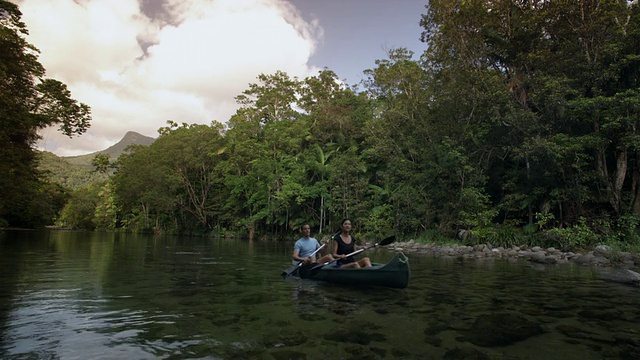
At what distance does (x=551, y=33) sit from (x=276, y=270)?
58.1 ft

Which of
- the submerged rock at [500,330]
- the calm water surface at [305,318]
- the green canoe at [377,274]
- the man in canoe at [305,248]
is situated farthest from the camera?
the man in canoe at [305,248]

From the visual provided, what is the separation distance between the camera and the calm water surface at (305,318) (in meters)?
3.61

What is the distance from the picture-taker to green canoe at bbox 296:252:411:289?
6.65 m

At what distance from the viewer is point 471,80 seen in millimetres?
18547

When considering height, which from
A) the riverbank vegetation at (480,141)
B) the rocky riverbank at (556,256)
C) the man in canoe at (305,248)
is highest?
the riverbank vegetation at (480,141)

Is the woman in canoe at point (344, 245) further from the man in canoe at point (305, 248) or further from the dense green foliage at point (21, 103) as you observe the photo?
the dense green foliage at point (21, 103)

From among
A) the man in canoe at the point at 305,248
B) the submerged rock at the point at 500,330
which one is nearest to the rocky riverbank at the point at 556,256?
the submerged rock at the point at 500,330

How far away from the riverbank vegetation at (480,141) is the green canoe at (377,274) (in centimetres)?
1139

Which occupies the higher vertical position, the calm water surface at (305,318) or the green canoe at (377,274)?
the green canoe at (377,274)

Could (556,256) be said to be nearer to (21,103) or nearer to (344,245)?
(344,245)

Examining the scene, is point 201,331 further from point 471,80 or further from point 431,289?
point 471,80

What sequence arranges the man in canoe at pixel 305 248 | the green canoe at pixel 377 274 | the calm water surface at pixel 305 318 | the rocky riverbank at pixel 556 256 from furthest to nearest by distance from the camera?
the rocky riverbank at pixel 556 256 < the man in canoe at pixel 305 248 < the green canoe at pixel 377 274 < the calm water surface at pixel 305 318

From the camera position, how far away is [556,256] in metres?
13.3

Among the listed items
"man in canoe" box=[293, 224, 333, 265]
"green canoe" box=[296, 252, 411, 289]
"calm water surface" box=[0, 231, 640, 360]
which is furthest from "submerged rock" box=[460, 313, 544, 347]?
"man in canoe" box=[293, 224, 333, 265]
